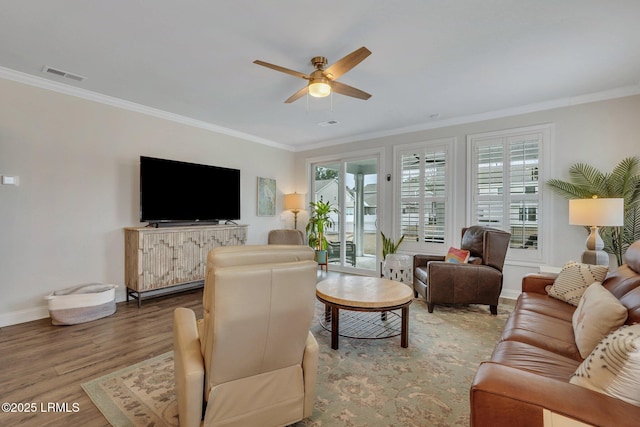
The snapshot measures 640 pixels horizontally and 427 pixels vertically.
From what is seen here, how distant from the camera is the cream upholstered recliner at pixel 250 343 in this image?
119 centimetres

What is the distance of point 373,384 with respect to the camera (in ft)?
6.56

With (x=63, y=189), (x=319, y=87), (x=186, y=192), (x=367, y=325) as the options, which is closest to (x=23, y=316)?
(x=63, y=189)

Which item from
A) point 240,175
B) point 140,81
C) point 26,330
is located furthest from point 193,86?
point 26,330

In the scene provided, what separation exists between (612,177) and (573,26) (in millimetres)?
2053

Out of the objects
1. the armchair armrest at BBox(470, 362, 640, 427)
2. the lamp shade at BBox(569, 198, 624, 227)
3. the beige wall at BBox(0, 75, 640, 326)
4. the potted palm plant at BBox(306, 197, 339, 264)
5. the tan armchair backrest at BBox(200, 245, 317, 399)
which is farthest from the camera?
the potted palm plant at BBox(306, 197, 339, 264)

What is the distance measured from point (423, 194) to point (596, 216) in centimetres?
215

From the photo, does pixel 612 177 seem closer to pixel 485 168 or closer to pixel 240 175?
pixel 485 168

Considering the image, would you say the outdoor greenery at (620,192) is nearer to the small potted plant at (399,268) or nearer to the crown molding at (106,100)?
the small potted plant at (399,268)

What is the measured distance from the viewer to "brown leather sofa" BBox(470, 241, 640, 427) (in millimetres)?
897

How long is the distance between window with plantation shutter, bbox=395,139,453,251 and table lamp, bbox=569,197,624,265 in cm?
163

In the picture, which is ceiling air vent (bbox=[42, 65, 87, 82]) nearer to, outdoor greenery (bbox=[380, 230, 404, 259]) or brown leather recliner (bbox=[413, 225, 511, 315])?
brown leather recliner (bbox=[413, 225, 511, 315])

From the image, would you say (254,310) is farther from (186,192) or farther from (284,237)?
(284,237)

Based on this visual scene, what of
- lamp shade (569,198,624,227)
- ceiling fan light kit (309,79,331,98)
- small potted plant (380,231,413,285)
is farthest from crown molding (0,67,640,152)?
ceiling fan light kit (309,79,331,98)

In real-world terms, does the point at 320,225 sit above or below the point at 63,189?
below
